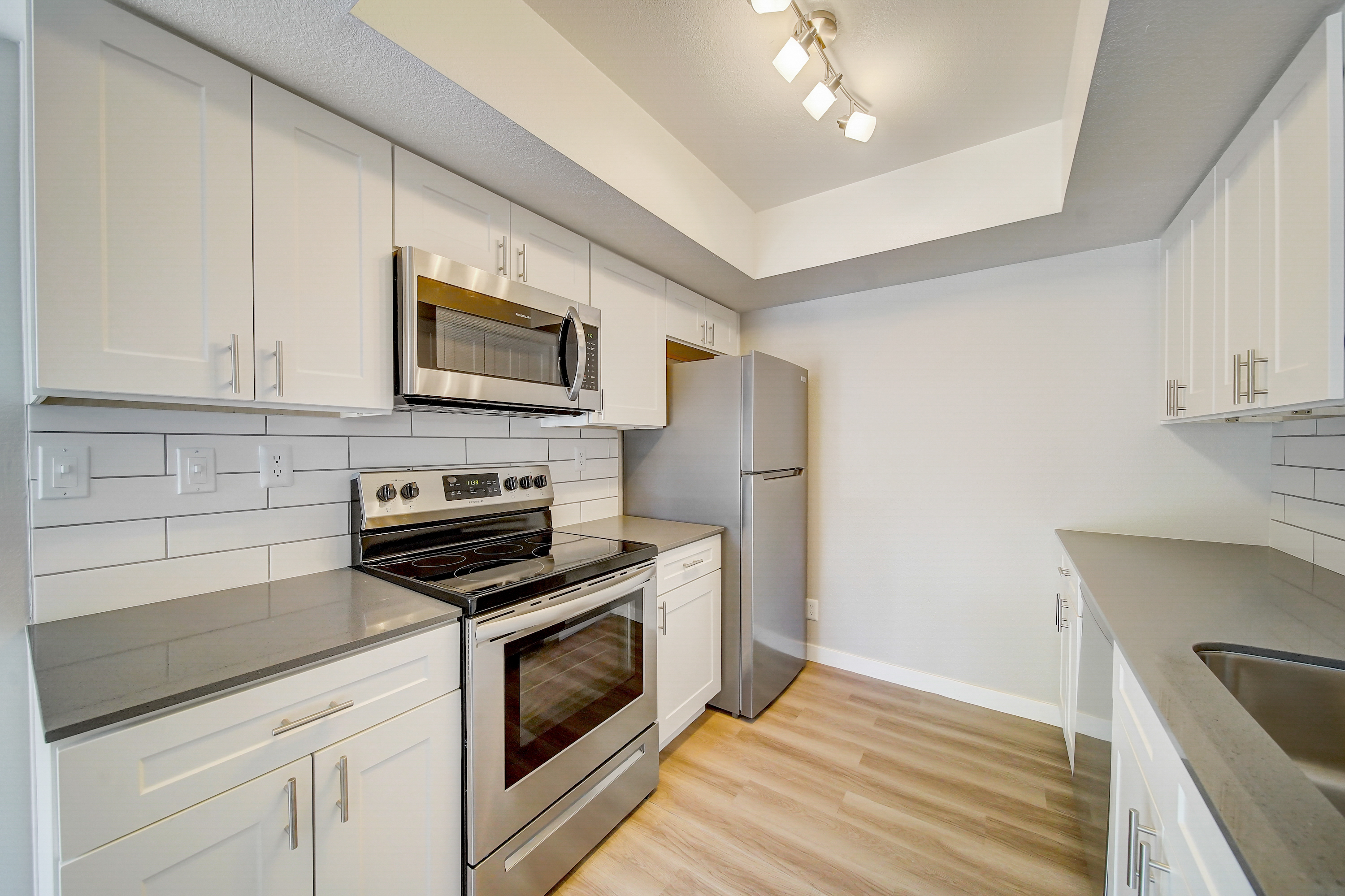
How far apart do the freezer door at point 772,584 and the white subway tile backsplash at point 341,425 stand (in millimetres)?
1492

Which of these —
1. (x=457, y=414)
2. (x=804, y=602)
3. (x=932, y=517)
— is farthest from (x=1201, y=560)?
(x=457, y=414)

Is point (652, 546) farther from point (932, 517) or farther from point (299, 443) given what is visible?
point (932, 517)

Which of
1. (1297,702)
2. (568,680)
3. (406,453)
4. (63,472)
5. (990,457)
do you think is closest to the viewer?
(1297,702)

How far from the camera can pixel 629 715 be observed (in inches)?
70.8

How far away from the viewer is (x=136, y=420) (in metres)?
1.26

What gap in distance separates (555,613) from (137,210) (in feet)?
4.39

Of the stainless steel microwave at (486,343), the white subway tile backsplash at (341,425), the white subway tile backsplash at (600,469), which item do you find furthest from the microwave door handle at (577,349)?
the white subway tile backsplash at (600,469)

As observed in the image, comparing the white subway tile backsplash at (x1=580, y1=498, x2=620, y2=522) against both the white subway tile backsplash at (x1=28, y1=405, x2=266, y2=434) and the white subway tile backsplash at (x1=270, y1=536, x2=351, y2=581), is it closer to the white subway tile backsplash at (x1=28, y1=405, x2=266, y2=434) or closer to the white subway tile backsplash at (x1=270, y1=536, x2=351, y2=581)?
the white subway tile backsplash at (x1=270, y1=536, x2=351, y2=581)

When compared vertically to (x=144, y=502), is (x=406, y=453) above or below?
above

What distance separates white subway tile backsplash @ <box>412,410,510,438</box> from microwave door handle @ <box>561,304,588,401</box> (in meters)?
0.37

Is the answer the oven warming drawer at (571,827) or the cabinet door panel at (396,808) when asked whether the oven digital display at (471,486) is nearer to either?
the cabinet door panel at (396,808)

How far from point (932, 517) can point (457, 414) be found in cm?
242

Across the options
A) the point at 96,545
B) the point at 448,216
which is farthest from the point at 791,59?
the point at 96,545

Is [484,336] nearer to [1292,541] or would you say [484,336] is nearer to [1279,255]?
[1279,255]
